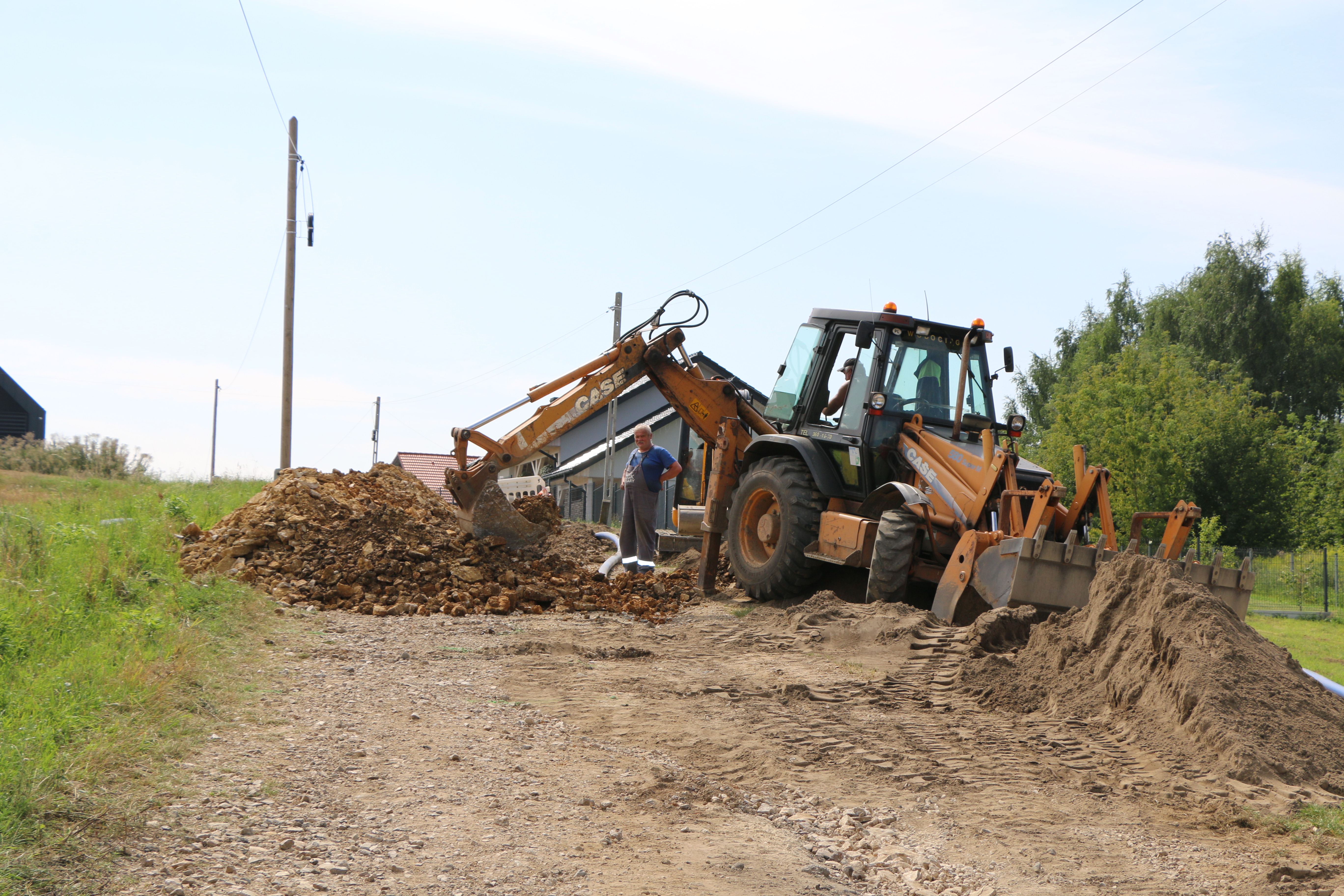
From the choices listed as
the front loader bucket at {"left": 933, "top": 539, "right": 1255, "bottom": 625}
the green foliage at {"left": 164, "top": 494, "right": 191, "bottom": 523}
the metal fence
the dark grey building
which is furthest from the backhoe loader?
the dark grey building

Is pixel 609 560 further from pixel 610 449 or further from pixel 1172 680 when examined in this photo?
pixel 610 449

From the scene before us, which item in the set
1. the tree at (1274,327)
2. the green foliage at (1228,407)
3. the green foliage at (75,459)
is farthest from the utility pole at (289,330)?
the tree at (1274,327)

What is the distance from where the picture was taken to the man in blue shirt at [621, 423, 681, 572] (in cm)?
1239

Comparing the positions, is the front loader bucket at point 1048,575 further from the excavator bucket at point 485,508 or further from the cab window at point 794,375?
the excavator bucket at point 485,508

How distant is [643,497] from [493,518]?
1743 millimetres

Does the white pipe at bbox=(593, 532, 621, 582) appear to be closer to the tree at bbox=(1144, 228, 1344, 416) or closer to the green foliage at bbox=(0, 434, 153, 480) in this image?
the green foliage at bbox=(0, 434, 153, 480)

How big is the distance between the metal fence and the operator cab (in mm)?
17379

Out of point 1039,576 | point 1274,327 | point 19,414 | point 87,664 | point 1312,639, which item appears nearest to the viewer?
point 87,664

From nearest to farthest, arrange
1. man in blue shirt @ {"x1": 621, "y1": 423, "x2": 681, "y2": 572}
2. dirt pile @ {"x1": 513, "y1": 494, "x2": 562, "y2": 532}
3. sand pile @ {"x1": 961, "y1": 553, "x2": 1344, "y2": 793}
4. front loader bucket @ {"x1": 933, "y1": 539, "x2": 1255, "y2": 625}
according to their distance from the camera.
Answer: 1. sand pile @ {"x1": 961, "y1": 553, "x2": 1344, "y2": 793}
2. front loader bucket @ {"x1": 933, "y1": 539, "x2": 1255, "y2": 625}
3. man in blue shirt @ {"x1": 621, "y1": 423, "x2": 681, "y2": 572}
4. dirt pile @ {"x1": 513, "y1": 494, "x2": 562, "y2": 532}

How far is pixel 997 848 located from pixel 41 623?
19.1ft

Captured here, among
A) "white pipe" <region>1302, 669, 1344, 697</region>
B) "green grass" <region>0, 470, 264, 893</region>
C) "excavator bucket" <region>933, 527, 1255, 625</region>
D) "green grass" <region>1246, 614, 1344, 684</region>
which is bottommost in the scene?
"green grass" <region>1246, 614, 1344, 684</region>

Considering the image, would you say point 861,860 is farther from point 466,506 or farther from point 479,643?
point 466,506

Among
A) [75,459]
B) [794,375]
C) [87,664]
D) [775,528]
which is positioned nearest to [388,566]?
[775,528]

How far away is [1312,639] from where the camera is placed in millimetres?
18031
